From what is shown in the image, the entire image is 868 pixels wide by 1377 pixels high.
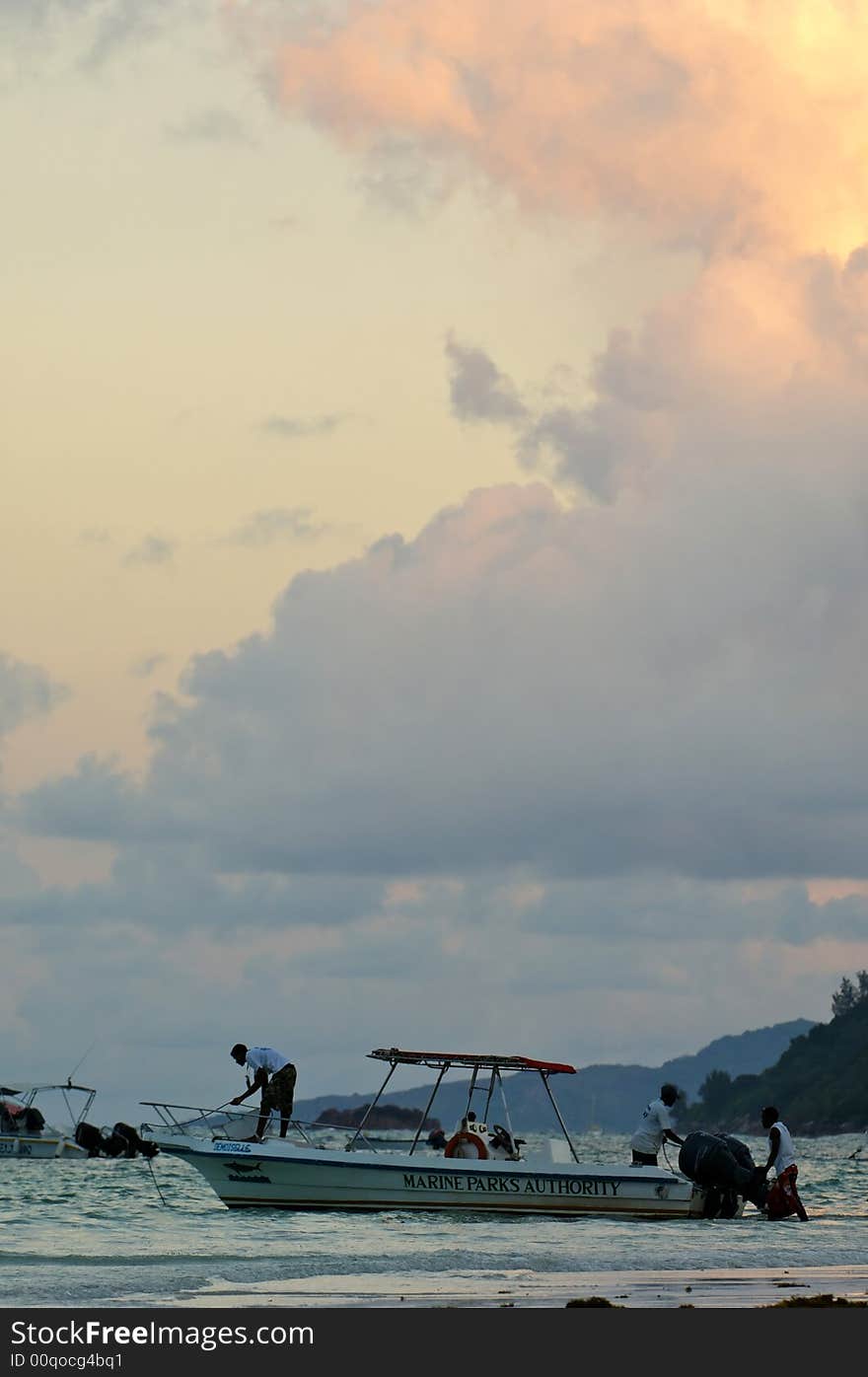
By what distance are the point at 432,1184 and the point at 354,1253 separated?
24.0ft

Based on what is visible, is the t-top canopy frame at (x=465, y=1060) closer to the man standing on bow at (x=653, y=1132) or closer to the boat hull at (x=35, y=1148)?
the man standing on bow at (x=653, y=1132)

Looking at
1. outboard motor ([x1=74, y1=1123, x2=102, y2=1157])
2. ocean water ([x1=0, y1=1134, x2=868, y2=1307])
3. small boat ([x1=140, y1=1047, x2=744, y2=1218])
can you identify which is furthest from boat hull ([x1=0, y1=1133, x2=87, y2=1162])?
small boat ([x1=140, y1=1047, x2=744, y2=1218])

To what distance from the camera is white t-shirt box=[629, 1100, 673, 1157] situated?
40688 mm

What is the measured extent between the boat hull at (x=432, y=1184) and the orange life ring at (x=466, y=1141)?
0.38m

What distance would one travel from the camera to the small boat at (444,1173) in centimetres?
3909

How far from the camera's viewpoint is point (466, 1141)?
133 ft

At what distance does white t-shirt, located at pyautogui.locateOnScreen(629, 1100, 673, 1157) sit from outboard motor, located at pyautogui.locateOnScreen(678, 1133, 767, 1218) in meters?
0.78

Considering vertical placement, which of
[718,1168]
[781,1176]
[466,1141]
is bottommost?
[781,1176]

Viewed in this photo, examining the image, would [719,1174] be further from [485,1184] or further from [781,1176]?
[485,1184]
